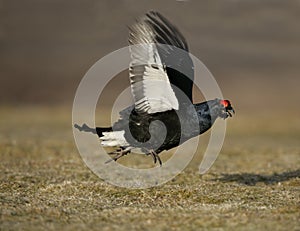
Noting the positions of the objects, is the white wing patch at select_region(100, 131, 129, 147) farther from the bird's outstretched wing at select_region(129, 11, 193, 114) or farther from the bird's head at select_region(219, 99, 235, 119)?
the bird's head at select_region(219, 99, 235, 119)

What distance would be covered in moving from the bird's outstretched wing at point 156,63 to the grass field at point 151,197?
195 centimetres

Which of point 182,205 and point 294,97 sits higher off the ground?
point 294,97

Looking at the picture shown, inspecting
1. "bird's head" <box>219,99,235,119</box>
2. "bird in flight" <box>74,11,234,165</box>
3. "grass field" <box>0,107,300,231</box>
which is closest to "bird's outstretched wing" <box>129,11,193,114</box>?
"bird in flight" <box>74,11,234,165</box>

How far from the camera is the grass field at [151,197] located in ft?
27.0

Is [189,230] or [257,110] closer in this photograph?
[189,230]

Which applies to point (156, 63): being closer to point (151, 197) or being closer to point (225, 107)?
point (225, 107)

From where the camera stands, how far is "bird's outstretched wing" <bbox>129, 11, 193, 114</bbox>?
954cm

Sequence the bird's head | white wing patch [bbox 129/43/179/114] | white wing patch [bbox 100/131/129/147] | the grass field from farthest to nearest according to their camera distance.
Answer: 1. white wing patch [bbox 100/131/129/147]
2. the bird's head
3. white wing patch [bbox 129/43/179/114]
4. the grass field

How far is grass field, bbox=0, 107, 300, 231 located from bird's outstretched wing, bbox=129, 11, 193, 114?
76.9 inches

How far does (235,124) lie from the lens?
36.2 m

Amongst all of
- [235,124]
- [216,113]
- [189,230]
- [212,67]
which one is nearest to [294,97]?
[212,67]

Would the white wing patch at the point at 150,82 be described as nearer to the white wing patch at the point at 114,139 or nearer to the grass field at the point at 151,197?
the white wing patch at the point at 114,139

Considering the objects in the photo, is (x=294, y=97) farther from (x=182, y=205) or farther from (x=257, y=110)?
(x=182, y=205)

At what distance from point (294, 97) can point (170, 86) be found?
41.1m
